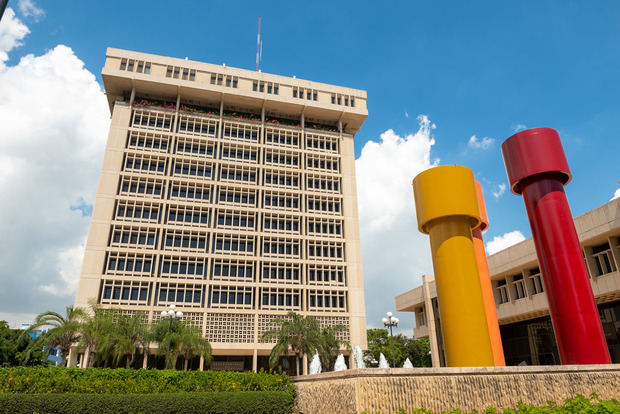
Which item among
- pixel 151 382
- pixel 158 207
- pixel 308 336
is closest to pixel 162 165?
pixel 158 207

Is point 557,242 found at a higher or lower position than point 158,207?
lower

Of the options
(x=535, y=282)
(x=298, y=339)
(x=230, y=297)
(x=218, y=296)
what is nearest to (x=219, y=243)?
(x=218, y=296)

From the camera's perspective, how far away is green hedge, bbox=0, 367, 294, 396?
17.2 meters

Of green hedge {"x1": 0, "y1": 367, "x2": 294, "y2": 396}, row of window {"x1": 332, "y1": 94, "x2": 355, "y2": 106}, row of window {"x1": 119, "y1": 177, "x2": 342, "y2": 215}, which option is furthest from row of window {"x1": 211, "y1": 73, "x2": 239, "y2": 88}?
green hedge {"x1": 0, "y1": 367, "x2": 294, "y2": 396}

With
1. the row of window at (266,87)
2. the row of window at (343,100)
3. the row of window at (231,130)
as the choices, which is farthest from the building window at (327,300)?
the row of window at (266,87)

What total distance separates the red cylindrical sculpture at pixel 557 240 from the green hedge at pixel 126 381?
36.3 feet

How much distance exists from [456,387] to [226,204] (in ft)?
140

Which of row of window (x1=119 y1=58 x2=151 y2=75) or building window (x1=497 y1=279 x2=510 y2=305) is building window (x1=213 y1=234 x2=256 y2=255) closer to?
row of window (x1=119 y1=58 x2=151 y2=75)

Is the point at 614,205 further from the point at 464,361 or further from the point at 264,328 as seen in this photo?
the point at 264,328

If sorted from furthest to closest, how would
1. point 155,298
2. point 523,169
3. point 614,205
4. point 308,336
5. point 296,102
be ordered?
point 296,102, point 155,298, point 308,336, point 614,205, point 523,169

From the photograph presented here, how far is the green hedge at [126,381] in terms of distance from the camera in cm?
1722

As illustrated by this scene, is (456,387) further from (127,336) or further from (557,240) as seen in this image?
(127,336)

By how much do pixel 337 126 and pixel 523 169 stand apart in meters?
42.8

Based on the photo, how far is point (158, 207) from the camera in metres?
49.1
